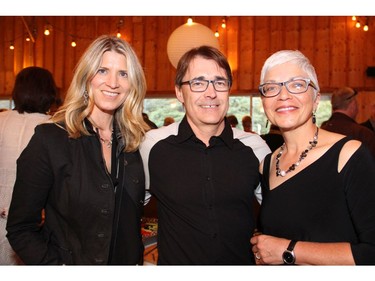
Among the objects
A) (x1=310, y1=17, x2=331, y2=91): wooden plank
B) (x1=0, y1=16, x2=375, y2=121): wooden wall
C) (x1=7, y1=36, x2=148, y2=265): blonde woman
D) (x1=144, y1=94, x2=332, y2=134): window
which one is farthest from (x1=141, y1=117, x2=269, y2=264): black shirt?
(x1=310, y1=17, x2=331, y2=91): wooden plank

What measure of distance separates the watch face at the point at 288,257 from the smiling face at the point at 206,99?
0.76m

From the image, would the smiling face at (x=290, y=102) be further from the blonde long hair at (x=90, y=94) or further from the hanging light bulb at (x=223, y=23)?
the hanging light bulb at (x=223, y=23)

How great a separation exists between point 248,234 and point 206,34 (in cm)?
374

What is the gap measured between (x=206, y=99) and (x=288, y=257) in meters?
0.87

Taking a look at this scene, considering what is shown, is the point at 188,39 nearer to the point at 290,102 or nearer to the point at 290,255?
the point at 290,102

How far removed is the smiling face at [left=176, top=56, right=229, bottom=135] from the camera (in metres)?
2.05

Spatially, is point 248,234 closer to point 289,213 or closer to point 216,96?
point 289,213

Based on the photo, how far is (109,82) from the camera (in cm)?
191

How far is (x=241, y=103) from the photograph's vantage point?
30.3 feet

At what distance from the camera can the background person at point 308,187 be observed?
4.93 ft

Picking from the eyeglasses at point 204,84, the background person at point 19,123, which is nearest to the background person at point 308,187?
the eyeglasses at point 204,84

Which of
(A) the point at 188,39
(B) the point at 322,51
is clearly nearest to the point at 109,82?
(A) the point at 188,39

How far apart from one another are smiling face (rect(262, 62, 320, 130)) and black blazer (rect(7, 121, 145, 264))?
82cm
